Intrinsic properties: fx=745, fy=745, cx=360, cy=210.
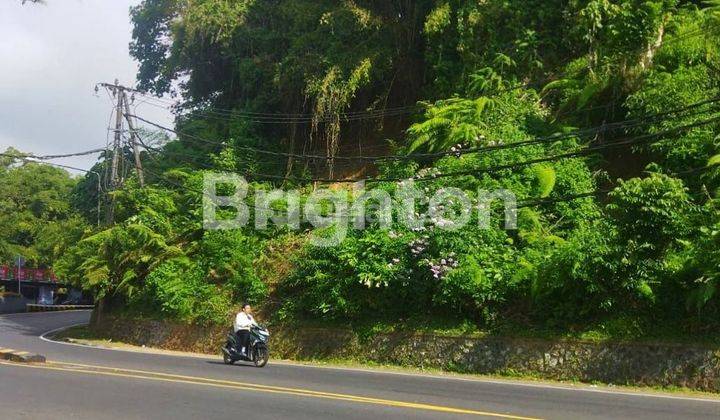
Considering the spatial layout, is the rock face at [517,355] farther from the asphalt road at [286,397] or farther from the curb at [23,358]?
the curb at [23,358]

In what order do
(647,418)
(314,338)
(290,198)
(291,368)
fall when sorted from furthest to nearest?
1. (290,198)
2. (314,338)
3. (291,368)
4. (647,418)

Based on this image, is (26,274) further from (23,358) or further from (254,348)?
(254,348)

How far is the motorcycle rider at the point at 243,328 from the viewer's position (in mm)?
16869

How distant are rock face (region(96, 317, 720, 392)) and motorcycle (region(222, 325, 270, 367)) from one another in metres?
3.21

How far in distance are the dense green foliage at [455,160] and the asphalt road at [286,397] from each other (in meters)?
2.88

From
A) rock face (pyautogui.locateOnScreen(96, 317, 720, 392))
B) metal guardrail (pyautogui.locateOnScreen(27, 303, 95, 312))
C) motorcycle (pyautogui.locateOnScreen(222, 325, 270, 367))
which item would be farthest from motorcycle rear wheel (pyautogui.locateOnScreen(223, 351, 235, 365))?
A: metal guardrail (pyautogui.locateOnScreen(27, 303, 95, 312))

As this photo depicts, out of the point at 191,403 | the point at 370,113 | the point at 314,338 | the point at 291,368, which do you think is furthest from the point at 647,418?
the point at 370,113

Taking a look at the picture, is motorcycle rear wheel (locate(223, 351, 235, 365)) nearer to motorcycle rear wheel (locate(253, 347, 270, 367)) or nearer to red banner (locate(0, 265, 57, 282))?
motorcycle rear wheel (locate(253, 347, 270, 367))

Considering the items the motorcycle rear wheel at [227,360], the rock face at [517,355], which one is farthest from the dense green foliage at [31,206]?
the motorcycle rear wheel at [227,360]

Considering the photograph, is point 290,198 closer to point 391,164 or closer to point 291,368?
point 391,164

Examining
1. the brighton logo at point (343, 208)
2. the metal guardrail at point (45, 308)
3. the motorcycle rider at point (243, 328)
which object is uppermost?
the brighton logo at point (343, 208)

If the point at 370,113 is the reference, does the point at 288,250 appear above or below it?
below

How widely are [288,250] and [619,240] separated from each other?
1192 cm

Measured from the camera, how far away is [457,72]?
2730cm
